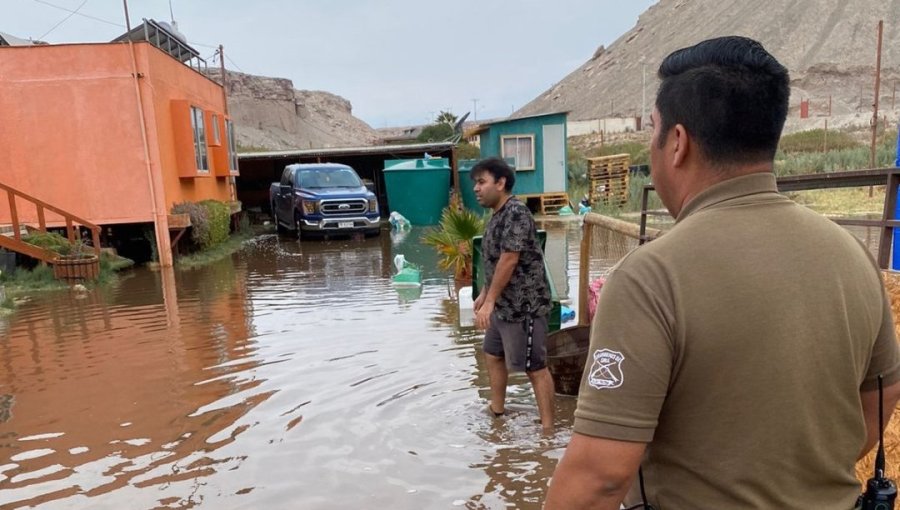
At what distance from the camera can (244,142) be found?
57.1m

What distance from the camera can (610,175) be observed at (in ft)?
72.4

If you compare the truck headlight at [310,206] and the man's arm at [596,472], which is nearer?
the man's arm at [596,472]

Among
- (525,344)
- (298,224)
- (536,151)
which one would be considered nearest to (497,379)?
(525,344)

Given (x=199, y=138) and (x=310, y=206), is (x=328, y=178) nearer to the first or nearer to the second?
(x=310, y=206)

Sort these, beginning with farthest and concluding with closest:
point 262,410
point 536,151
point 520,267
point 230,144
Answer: point 536,151 → point 230,144 → point 262,410 → point 520,267

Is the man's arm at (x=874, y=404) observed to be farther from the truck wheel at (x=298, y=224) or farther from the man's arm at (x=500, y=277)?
the truck wheel at (x=298, y=224)

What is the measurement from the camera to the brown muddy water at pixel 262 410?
372cm

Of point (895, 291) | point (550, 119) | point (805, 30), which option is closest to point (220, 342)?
point (895, 291)

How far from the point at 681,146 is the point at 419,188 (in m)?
18.3

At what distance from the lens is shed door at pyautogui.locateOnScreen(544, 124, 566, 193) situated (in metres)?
20.4

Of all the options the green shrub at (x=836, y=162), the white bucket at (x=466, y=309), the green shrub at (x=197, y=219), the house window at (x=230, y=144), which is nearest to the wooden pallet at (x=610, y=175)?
the green shrub at (x=836, y=162)

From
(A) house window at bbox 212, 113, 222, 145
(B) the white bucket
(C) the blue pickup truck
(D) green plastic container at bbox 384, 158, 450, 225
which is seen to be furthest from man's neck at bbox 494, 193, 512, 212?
(D) green plastic container at bbox 384, 158, 450, 225

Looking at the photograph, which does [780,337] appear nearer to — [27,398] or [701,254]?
[701,254]

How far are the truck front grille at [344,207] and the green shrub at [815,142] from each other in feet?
76.4
